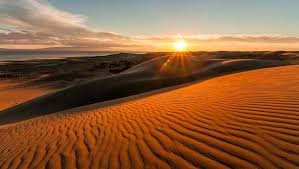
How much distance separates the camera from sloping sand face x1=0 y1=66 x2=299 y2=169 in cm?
355

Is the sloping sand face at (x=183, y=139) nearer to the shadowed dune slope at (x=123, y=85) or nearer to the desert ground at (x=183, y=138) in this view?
the desert ground at (x=183, y=138)

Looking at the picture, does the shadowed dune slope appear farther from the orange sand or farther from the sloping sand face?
the sloping sand face

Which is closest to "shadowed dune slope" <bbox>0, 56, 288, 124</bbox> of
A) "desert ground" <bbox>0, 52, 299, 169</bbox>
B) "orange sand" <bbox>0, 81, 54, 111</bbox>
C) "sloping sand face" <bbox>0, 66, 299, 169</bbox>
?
"orange sand" <bbox>0, 81, 54, 111</bbox>

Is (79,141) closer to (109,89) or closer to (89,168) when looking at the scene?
(89,168)

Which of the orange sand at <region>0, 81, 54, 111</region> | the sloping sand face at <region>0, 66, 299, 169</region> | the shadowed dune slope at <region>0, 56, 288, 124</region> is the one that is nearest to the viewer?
the sloping sand face at <region>0, 66, 299, 169</region>

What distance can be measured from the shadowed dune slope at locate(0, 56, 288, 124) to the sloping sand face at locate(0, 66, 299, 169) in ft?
24.3

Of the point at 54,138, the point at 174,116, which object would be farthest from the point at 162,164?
the point at 54,138

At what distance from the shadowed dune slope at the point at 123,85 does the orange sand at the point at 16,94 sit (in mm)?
4604

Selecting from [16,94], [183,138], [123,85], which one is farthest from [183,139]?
[16,94]

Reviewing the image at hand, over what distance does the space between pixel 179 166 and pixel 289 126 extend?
1.74 meters

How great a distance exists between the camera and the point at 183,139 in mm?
4328

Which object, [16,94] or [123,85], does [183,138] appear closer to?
[123,85]

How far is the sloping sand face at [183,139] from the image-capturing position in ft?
11.7

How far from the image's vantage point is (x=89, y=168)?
3.96 metres
